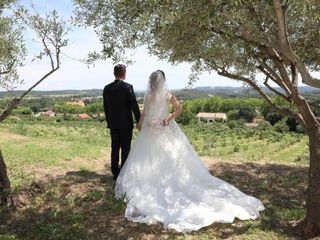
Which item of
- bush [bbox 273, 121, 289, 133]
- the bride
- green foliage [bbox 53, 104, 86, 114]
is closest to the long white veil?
the bride

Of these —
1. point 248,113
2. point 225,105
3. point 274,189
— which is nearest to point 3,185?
point 274,189

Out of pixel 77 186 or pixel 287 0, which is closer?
pixel 287 0

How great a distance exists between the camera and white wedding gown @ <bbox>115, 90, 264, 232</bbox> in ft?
21.1

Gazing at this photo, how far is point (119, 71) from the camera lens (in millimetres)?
7488

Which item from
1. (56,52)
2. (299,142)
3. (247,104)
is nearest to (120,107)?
(56,52)

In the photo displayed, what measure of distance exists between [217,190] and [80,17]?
429cm

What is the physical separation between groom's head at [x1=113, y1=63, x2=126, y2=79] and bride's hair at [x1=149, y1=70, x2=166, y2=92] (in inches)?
22.5

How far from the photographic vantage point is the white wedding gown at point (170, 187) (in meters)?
6.45

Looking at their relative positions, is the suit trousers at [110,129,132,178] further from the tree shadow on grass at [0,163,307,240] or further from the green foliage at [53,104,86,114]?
the green foliage at [53,104,86,114]

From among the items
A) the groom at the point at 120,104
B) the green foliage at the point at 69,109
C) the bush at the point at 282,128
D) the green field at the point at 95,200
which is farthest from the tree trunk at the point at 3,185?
the green foliage at the point at 69,109

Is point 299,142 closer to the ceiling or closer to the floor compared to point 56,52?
closer to the floor

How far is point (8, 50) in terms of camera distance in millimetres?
7414

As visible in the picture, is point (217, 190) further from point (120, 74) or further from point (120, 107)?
point (120, 74)

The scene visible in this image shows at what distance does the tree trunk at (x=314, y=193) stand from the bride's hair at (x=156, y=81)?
120 inches
